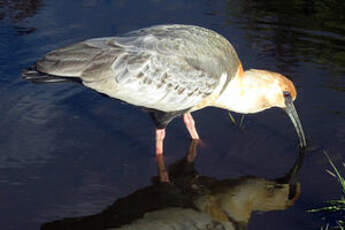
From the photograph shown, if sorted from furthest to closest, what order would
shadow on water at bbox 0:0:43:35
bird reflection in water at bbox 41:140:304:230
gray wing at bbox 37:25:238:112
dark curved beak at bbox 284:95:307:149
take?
shadow on water at bbox 0:0:43:35
dark curved beak at bbox 284:95:307:149
gray wing at bbox 37:25:238:112
bird reflection in water at bbox 41:140:304:230

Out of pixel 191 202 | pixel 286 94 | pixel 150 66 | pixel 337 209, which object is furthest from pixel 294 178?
pixel 150 66

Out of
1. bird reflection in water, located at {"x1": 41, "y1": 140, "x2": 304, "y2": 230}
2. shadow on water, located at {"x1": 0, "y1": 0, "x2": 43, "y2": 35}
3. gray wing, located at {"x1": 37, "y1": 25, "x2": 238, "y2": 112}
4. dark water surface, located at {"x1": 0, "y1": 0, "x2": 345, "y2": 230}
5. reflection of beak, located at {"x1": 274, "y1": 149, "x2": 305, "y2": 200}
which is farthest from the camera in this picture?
shadow on water, located at {"x1": 0, "y1": 0, "x2": 43, "y2": 35}

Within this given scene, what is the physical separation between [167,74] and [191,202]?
1.64 meters

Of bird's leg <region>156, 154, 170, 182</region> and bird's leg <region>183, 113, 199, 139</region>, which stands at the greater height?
bird's leg <region>183, 113, 199, 139</region>

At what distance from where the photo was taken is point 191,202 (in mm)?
6234

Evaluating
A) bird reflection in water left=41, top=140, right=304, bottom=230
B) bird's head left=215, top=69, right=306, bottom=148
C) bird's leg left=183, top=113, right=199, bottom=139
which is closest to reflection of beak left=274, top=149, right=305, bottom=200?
bird reflection in water left=41, top=140, right=304, bottom=230

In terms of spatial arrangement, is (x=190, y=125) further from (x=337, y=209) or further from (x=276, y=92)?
(x=337, y=209)

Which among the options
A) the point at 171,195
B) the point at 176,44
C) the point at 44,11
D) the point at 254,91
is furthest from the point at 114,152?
the point at 44,11

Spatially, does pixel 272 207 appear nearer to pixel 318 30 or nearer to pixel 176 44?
pixel 176 44

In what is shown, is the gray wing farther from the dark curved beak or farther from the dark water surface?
the dark curved beak

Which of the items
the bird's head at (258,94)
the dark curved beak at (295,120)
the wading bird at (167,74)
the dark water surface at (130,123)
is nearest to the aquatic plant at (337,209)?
the dark water surface at (130,123)

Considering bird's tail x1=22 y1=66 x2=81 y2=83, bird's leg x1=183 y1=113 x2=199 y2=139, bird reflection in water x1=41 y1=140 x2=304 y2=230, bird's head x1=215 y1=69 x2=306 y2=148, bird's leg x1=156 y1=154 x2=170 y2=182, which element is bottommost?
bird reflection in water x1=41 y1=140 x2=304 y2=230

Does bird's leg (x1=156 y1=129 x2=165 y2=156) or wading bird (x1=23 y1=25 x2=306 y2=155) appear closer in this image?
wading bird (x1=23 y1=25 x2=306 y2=155)

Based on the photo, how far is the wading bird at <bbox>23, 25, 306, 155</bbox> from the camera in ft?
22.0
